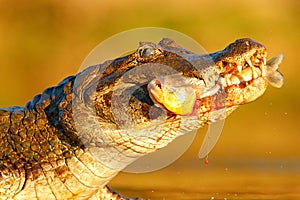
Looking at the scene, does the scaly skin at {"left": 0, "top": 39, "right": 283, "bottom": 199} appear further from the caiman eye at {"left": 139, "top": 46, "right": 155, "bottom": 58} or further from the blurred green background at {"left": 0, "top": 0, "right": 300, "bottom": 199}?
the blurred green background at {"left": 0, "top": 0, "right": 300, "bottom": 199}

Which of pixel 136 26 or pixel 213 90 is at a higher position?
pixel 136 26

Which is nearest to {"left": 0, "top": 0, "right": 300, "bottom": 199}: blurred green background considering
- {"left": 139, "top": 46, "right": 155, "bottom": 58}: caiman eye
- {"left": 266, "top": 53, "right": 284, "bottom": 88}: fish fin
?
{"left": 139, "top": 46, "right": 155, "bottom": 58}: caiman eye

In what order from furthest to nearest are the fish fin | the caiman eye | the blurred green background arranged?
the blurred green background < the caiman eye < the fish fin

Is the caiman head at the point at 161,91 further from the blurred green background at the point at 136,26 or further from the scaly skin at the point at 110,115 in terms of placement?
the blurred green background at the point at 136,26

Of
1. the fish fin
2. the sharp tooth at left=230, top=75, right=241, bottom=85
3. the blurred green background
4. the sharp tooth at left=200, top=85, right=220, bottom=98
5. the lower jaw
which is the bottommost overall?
the lower jaw

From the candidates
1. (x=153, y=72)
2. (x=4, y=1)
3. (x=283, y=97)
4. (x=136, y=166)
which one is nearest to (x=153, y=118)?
(x=153, y=72)

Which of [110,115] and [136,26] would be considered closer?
[110,115]

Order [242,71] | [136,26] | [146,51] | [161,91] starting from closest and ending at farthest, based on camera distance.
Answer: [242,71] → [161,91] → [146,51] → [136,26]

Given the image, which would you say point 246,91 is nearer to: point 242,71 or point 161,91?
point 242,71

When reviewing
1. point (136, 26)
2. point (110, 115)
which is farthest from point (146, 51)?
point (136, 26)
